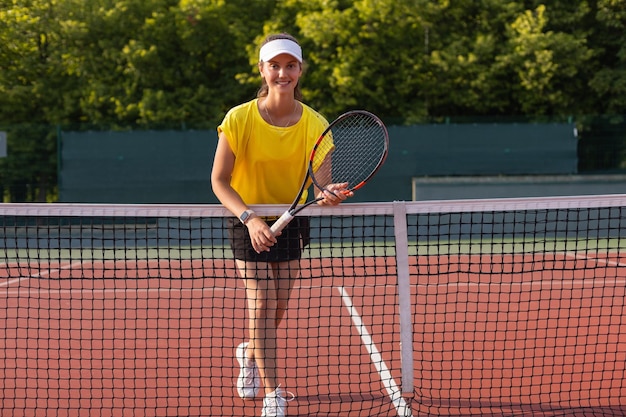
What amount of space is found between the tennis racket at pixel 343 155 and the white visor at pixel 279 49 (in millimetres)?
344

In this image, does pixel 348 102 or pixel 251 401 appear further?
pixel 348 102

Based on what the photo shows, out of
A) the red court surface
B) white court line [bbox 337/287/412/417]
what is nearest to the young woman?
the red court surface

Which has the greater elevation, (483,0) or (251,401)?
(483,0)

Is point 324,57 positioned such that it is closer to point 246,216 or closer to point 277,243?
point 277,243

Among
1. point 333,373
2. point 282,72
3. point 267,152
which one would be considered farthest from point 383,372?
point 282,72

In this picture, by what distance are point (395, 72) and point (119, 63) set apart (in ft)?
20.4

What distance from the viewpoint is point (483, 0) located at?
53.8 feet

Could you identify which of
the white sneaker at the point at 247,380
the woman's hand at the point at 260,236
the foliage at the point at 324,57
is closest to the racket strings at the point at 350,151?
the woman's hand at the point at 260,236

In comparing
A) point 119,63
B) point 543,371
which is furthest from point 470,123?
point 543,371

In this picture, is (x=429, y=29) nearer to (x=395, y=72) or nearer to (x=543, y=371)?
(x=395, y=72)

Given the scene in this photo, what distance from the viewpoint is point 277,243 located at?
336 centimetres

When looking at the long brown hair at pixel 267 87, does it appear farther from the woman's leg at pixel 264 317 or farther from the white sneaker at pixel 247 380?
the white sneaker at pixel 247 380

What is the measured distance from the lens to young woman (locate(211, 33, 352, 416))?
3.15 metres

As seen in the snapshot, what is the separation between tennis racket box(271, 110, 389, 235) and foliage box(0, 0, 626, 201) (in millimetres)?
11513
